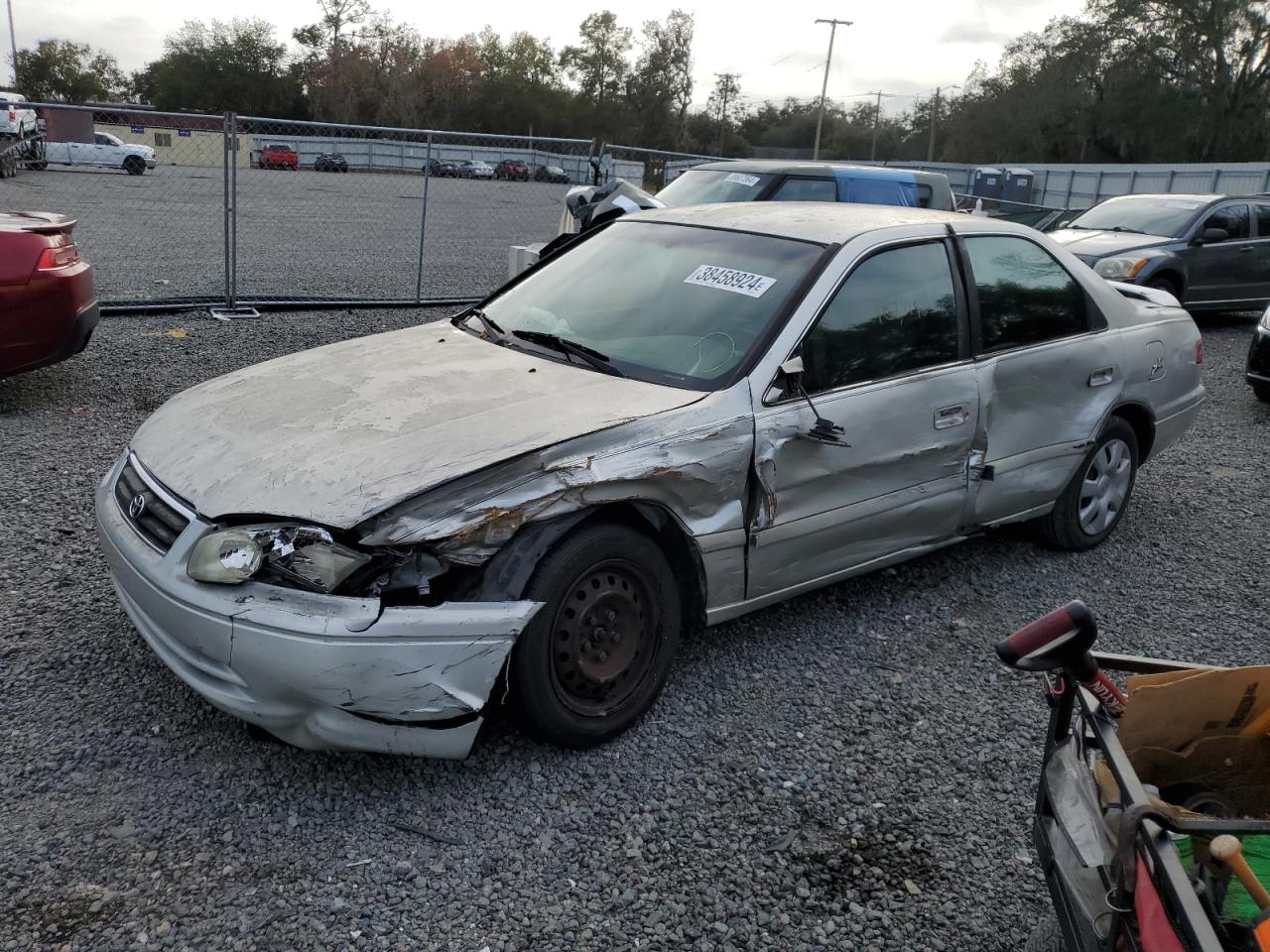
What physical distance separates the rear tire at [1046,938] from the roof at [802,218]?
2.42 meters

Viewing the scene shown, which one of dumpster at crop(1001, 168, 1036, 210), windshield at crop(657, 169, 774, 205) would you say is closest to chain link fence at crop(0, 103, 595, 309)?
windshield at crop(657, 169, 774, 205)

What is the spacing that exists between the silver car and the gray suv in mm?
6713

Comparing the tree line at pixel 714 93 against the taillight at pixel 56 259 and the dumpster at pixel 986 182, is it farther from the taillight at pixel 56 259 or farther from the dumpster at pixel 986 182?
the taillight at pixel 56 259

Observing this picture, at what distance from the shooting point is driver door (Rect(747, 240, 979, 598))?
3.51m

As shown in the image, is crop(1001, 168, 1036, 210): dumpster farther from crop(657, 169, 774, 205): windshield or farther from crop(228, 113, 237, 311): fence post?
crop(228, 113, 237, 311): fence post

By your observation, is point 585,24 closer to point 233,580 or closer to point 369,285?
point 369,285

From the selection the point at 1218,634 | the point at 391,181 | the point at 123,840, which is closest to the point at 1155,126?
the point at 391,181

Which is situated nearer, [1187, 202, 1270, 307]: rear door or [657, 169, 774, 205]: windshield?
[657, 169, 774, 205]: windshield

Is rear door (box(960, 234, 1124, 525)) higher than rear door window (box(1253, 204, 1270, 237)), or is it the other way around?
rear door window (box(1253, 204, 1270, 237))

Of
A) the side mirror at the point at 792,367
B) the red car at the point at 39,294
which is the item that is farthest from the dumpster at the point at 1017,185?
the side mirror at the point at 792,367

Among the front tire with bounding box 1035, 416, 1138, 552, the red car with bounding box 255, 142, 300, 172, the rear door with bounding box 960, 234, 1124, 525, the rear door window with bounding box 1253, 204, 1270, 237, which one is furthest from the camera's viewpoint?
the red car with bounding box 255, 142, 300, 172

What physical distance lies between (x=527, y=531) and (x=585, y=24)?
332ft

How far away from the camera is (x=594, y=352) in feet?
12.2

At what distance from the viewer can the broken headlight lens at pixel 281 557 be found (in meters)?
2.72
